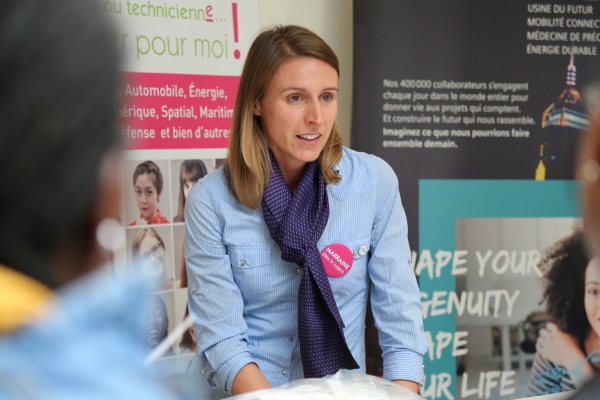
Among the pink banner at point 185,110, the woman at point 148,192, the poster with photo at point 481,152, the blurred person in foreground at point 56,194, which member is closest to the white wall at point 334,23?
the poster with photo at point 481,152

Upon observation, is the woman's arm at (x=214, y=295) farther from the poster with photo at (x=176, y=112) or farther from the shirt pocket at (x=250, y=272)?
the poster with photo at (x=176, y=112)

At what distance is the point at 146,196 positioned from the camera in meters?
3.37

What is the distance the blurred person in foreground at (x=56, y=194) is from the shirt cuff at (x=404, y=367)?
5.39 feet

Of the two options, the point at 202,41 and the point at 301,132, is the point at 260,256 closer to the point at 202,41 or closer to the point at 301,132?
the point at 301,132

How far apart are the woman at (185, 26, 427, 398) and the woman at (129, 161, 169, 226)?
122cm

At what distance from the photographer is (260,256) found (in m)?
2.11

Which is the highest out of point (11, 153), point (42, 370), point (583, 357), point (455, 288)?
point (11, 153)

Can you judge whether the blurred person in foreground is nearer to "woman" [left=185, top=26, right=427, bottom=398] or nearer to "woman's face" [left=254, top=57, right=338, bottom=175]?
"woman" [left=185, top=26, right=427, bottom=398]

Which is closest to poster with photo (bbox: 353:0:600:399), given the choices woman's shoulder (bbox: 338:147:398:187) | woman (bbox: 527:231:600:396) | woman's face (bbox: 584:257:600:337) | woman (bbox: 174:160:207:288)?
woman (bbox: 527:231:600:396)

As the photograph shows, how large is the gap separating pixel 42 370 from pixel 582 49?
382 cm

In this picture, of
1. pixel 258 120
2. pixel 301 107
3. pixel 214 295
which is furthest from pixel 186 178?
pixel 214 295

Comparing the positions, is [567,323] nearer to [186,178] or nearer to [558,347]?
[558,347]

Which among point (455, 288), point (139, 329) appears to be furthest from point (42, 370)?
point (455, 288)

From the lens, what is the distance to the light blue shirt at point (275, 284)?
6.74 feet
